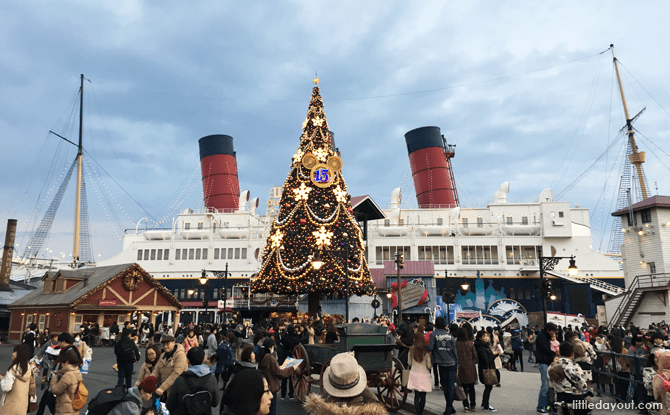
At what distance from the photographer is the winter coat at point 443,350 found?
8328 millimetres

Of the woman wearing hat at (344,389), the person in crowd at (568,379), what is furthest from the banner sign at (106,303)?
the woman wearing hat at (344,389)

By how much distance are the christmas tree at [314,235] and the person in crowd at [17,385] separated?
16240 millimetres

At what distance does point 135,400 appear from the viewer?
159 inches

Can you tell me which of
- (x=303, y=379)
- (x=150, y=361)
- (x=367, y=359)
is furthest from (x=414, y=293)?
(x=150, y=361)

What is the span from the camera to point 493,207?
48938 millimetres

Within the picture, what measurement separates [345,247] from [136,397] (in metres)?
18.9

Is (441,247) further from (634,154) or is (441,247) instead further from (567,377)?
(567,377)

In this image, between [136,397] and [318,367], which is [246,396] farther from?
[318,367]

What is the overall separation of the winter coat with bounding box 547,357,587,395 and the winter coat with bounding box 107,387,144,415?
212 inches

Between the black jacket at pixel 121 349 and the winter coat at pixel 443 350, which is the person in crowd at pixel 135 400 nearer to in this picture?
the winter coat at pixel 443 350

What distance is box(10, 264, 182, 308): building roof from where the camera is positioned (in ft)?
85.0

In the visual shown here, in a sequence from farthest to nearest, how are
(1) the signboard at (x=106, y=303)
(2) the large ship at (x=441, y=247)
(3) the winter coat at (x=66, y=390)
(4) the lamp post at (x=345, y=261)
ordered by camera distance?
(2) the large ship at (x=441, y=247), (1) the signboard at (x=106, y=303), (4) the lamp post at (x=345, y=261), (3) the winter coat at (x=66, y=390)

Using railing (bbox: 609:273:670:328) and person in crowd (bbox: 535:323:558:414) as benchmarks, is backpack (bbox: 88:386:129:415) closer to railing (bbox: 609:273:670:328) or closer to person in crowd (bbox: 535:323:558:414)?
person in crowd (bbox: 535:323:558:414)

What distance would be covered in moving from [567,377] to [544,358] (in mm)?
2549
